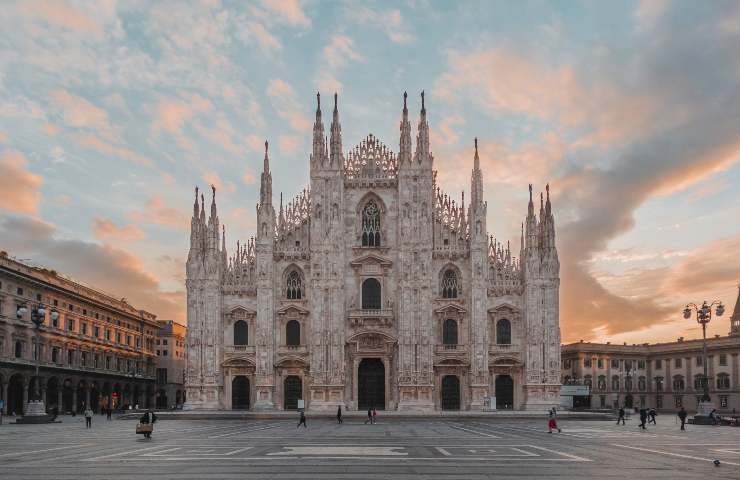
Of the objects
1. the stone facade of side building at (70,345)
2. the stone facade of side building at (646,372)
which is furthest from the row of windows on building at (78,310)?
the stone facade of side building at (646,372)

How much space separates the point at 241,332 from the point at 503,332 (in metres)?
22.1

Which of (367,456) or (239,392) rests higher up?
(367,456)

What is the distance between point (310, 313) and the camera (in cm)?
6675

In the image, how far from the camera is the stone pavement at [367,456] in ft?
67.0

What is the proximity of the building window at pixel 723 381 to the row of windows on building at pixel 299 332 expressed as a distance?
4170 centimetres

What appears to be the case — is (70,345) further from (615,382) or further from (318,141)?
(615,382)

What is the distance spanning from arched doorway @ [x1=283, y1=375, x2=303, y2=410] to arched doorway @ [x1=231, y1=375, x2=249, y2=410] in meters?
3.32

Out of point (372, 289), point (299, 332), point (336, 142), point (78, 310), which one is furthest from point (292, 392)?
point (78, 310)

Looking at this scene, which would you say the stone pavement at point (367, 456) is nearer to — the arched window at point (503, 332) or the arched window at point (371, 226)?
the arched window at point (503, 332)

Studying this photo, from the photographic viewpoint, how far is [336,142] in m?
68.7

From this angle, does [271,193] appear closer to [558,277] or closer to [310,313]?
[310,313]

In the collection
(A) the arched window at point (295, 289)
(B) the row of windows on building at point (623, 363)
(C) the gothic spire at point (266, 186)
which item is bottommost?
(B) the row of windows on building at point (623, 363)

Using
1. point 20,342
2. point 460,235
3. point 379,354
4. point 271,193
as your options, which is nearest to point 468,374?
point 379,354

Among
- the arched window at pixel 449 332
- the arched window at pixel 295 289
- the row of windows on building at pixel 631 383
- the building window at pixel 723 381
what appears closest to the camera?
the arched window at pixel 449 332
